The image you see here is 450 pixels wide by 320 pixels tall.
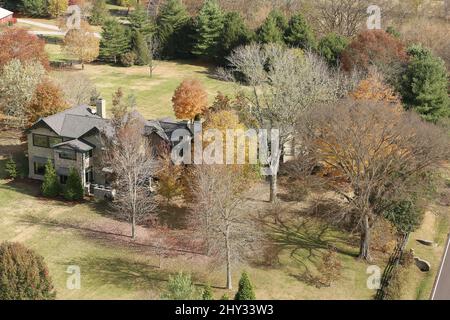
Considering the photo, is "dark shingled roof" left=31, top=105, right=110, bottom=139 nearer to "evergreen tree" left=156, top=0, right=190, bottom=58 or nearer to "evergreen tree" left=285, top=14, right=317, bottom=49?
"evergreen tree" left=285, top=14, right=317, bottom=49

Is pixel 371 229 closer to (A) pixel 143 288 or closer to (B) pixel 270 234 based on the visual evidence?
(B) pixel 270 234

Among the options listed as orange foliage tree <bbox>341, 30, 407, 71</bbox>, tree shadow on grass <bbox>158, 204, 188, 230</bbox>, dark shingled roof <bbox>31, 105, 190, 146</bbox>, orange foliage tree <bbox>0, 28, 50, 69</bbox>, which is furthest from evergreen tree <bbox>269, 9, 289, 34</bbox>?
tree shadow on grass <bbox>158, 204, 188, 230</bbox>

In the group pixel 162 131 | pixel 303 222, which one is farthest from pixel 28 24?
pixel 303 222

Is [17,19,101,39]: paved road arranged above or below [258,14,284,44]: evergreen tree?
below

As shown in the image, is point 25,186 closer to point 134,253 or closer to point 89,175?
point 89,175
